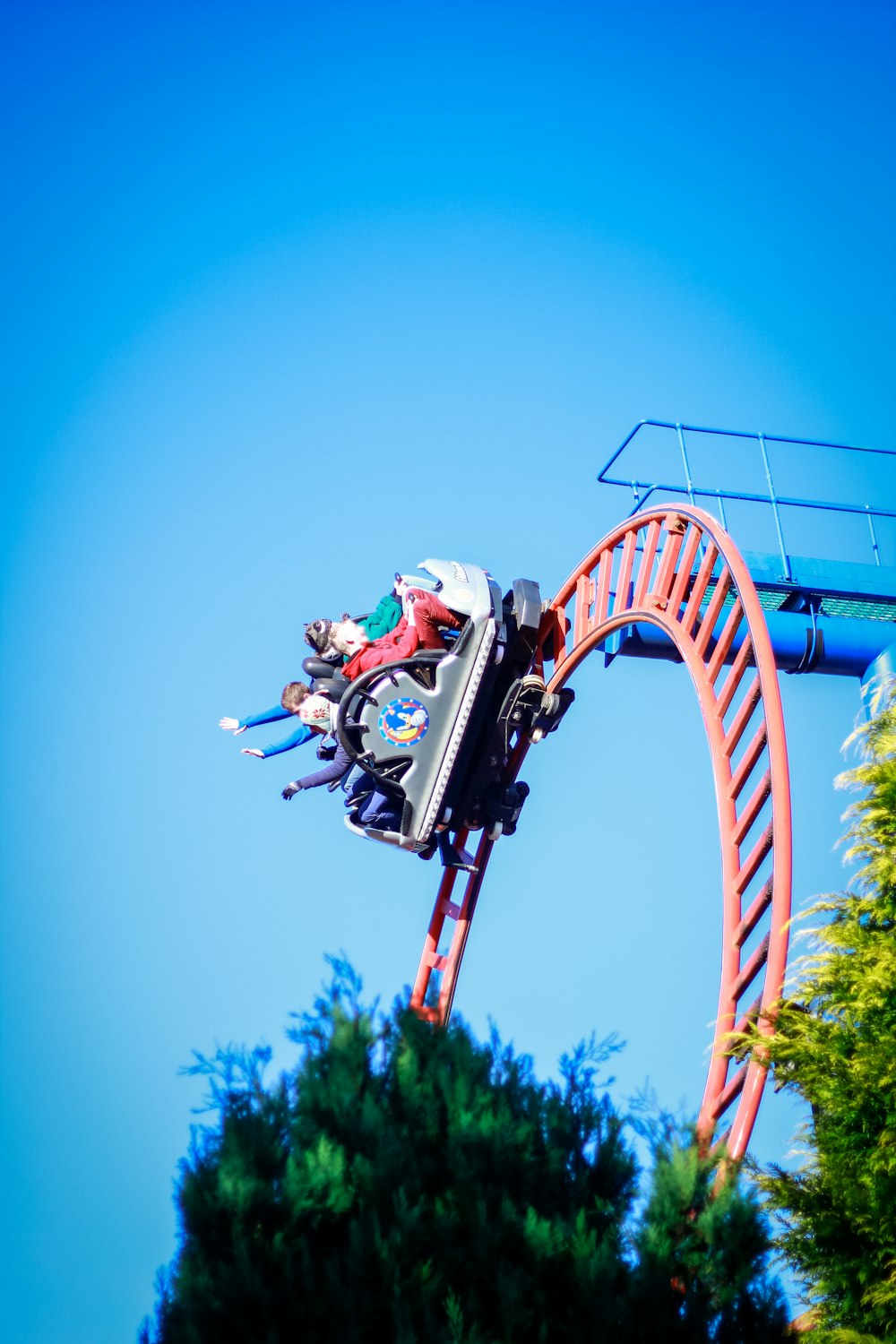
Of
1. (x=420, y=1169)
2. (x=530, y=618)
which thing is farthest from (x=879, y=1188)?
(x=530, y=618)

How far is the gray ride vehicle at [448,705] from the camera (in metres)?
8.39

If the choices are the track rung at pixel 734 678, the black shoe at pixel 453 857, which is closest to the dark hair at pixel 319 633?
the black shoe at pixel 453 857

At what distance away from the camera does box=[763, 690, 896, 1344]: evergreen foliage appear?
4891mm

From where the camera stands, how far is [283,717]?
931cm

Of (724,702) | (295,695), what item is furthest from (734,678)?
(295,695)

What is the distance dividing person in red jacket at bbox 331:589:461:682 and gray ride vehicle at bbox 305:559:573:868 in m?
0.07

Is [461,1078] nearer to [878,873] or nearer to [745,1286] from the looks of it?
[745,1286]

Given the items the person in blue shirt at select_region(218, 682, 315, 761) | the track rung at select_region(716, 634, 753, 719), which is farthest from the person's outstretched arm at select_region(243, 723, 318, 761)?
the track rung at select_region(716, 634, 753, 719)

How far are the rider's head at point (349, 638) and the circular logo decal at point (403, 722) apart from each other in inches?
23.1

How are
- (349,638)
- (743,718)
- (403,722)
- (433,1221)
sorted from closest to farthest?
(433,1221), (743,718), (403,722), (349,638)

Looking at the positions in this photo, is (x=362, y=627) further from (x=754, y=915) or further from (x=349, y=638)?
(x=754, y=915)

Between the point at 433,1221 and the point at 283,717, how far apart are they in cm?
505

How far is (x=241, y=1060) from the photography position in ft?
15.7

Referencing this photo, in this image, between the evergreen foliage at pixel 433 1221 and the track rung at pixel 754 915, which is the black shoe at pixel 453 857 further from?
the evergreen foliage at pixel 433 1221
